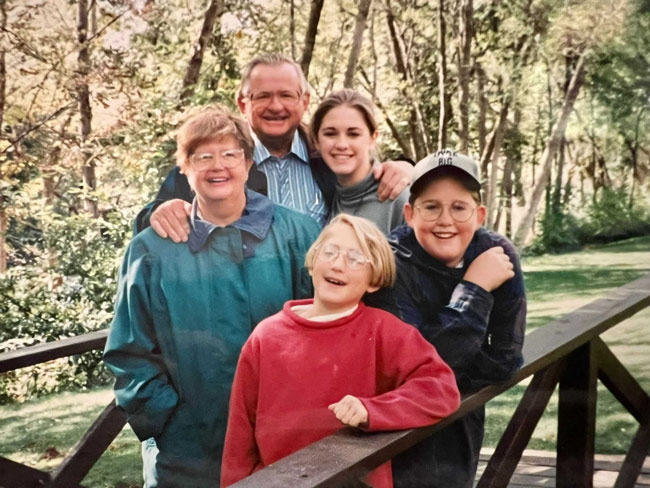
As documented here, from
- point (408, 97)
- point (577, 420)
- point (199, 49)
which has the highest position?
point (199, 49)

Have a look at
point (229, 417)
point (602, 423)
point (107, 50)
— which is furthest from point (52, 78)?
point (602, 423)

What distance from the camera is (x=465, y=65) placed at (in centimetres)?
232

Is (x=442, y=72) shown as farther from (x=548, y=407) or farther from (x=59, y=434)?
(x=59, y=434)

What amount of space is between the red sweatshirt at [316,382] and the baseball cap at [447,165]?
0.38 m

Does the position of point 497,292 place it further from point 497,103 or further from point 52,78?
point 52,78

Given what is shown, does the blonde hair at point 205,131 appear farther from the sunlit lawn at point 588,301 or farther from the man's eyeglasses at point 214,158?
the sunlit lawn at point 588,301

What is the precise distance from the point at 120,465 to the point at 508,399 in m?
1.19

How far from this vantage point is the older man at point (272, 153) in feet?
6.72

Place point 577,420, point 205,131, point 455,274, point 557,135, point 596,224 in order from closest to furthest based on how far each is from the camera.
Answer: point 205,131 → point 455,274 → point 557,135 → point 596,224 → point 577,420

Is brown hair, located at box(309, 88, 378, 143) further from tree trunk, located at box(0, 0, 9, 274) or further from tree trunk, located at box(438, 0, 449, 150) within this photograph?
tree trunk, located at box(0, 0, 9, 274)

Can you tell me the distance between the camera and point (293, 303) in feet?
6.89

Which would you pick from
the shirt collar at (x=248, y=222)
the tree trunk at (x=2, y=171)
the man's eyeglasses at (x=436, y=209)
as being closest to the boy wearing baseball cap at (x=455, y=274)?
the man's eyeglasses at (x=436, y=209)

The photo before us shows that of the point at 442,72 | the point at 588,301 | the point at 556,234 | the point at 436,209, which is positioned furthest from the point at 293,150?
the point at 588,301

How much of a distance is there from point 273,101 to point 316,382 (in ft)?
2.24
